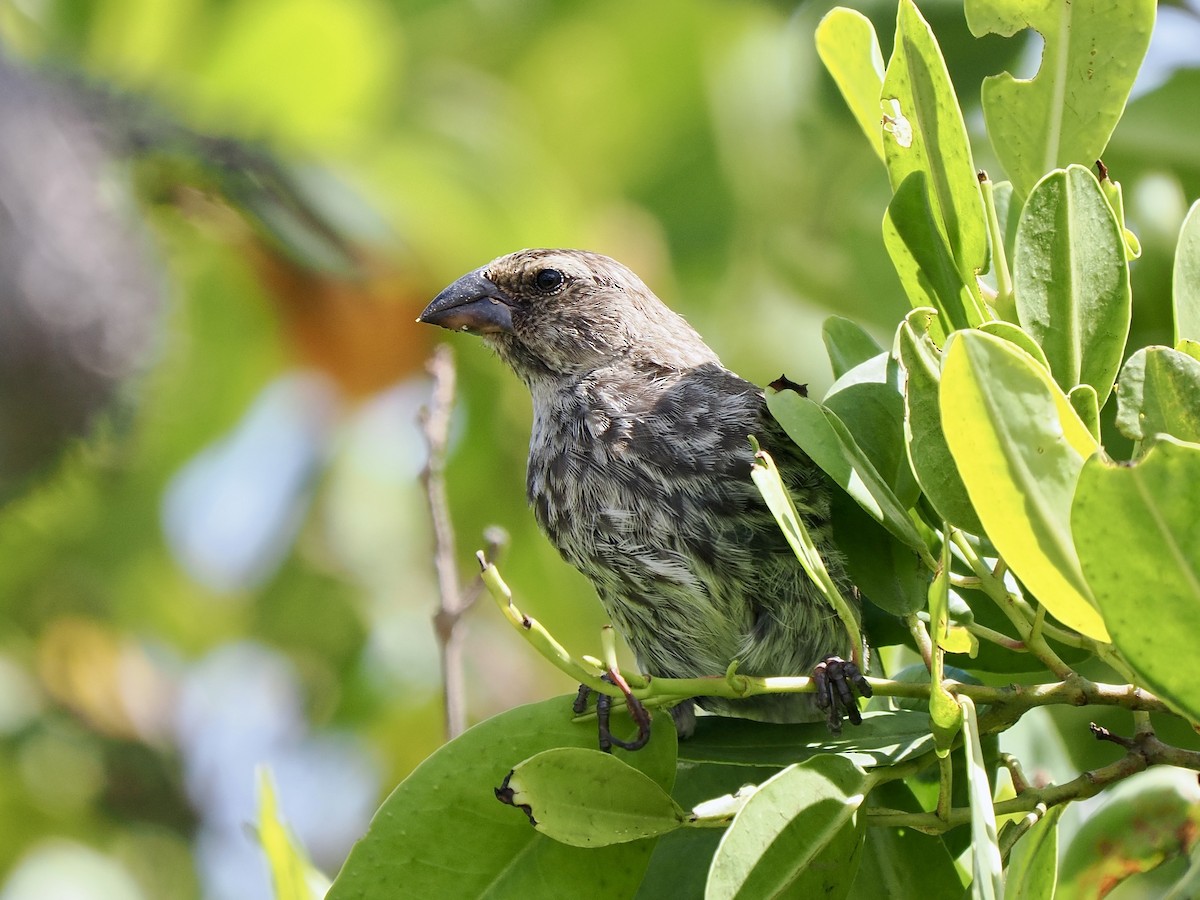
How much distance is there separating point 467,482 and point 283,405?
0.80 meters

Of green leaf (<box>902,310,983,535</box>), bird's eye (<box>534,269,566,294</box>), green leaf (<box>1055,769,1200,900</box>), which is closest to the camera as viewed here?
green leaf (<box>902,310,983,535</box>)

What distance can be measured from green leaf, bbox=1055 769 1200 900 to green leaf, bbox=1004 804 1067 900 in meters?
0.67

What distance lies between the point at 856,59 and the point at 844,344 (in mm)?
408

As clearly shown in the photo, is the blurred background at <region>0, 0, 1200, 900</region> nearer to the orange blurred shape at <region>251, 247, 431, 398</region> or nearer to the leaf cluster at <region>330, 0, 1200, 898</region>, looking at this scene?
the orange blurred shape at <region>251, 247, 431, 398</region>

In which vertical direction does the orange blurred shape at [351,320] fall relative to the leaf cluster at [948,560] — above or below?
above

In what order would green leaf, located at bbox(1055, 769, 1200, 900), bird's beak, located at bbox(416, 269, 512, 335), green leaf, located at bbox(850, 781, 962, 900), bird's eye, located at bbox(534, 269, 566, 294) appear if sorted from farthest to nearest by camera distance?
bird's eye, located at bbox(534, 269, 566, 294), bird's beak, located at bbox(416, 269, 512, 335), green leaf, located at bbox(1055, 769, 1200, 900), green leaf, located at bbox(850, 781, 962, 900)

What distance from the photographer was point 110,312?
14.3 ft

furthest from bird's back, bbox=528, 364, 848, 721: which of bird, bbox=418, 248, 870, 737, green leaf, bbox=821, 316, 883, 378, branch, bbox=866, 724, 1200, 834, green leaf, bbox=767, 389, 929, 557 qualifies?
branch, bbox=866, 724, 1200, 834

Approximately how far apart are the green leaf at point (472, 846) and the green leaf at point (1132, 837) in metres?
0.82

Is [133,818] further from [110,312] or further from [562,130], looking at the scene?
[562,130]

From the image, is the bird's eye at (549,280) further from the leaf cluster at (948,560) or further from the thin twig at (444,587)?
the leaf cluster at (948,560)

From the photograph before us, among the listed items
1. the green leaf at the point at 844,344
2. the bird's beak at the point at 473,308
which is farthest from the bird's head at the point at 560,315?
the green leaf at the point at 844,344

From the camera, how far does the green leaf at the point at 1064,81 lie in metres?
1.85

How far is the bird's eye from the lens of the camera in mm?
3520
